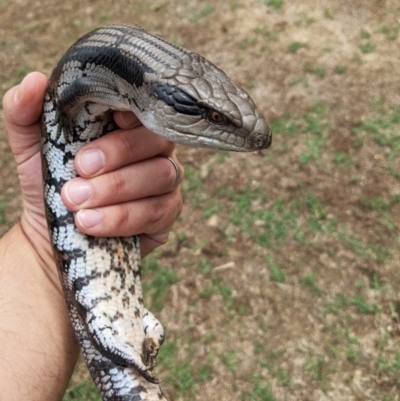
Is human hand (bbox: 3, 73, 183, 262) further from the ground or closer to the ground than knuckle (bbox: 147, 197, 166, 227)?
further from the ground

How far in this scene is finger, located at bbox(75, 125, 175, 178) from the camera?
291 centimetres

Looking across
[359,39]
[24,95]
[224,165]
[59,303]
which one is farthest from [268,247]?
[359,39]

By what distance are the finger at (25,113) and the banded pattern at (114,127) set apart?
9cm

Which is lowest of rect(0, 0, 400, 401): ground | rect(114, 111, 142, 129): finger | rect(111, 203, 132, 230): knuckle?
rect(0, 0, 400, 401): ground

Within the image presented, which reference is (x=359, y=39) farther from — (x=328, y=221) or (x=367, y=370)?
(x=367, y=370)

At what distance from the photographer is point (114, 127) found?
3.02 m

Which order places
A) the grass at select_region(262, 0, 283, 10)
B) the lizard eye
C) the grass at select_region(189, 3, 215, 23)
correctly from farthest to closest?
the grass at select_region(189, 3, 215, 23) < the grass at select_region(262, 0, 283, 10) < the lizard eye

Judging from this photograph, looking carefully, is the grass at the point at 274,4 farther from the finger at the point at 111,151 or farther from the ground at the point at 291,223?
the finger at the point at 111,151

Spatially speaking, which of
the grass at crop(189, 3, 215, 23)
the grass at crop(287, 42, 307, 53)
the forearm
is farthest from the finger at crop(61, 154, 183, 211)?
the grass at crop(189, 3, 215, 23)

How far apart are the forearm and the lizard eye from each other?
1.51 metres

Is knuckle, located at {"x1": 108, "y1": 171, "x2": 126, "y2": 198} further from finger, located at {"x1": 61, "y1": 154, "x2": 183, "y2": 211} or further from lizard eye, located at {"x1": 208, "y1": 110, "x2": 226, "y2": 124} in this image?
lizard eye, located at {"x1": 208, "y1": 110, "x2": 226, "y2": 124}

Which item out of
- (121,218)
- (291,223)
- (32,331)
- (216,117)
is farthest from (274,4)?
(32,331)

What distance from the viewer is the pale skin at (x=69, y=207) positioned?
2873 mm

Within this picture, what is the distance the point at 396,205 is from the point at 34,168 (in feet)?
11.5
